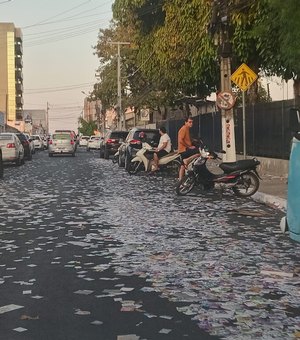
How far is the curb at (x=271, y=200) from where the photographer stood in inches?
496

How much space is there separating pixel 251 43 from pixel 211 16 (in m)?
1.99

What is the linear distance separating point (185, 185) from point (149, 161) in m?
6.36

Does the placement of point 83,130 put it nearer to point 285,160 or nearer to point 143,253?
point 285,160

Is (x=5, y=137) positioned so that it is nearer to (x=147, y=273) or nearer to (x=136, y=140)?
(x=136, y=140)

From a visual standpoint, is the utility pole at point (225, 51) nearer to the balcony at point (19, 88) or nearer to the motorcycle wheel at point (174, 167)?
the motorcycle wheel at point (174, 167)

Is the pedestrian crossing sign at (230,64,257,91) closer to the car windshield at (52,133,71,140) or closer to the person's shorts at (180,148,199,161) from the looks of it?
the person's shorts at (180,148,199,161)

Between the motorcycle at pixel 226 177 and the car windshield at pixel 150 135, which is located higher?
the car windshield at pixel 150 135

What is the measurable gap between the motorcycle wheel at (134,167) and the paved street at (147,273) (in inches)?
381

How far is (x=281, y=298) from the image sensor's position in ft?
18.8

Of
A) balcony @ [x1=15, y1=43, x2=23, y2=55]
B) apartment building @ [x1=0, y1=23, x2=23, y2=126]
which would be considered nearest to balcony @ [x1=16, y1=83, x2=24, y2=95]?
apartment building @ [x1=0, y1=23, x2=23, y2=126]

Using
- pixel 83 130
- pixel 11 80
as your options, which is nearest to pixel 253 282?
pixel 11 80

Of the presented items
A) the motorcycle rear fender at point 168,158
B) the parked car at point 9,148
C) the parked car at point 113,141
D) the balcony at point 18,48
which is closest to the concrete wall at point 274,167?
the motorcycle rear fender at point 168,158

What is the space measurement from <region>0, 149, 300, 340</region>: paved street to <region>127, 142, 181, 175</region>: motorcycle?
23.8 ft

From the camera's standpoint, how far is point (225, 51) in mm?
18188
